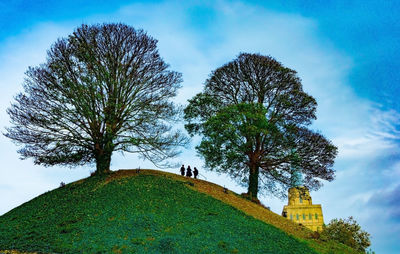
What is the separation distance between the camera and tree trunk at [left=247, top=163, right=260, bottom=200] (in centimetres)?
3058

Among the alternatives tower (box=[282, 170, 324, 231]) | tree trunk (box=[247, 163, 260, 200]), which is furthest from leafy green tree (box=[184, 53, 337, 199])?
tower (box=[282, 170, 324, 231])

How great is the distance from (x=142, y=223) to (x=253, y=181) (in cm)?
1555

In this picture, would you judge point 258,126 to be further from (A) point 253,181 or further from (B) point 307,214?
(B) point 307,214

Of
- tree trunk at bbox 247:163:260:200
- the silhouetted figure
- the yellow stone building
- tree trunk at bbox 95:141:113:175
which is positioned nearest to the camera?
tree trunk at bbox 95:141:113:175

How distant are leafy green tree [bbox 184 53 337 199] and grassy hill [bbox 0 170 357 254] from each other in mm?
4995

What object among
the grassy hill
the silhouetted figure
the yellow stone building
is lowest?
the grassy hill

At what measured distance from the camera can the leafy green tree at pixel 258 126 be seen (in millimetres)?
28641

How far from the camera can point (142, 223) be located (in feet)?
57.8

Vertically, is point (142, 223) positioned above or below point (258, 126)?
below

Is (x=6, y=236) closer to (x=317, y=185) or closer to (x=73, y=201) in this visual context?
(x=73, y=201)

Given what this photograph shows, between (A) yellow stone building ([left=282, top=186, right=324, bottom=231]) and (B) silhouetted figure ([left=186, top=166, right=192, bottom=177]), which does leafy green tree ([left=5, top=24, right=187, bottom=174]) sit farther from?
(A) yellow stone building ([left=282, top=186, right=324, bottom=231])

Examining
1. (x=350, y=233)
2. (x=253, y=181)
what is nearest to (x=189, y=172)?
(x=253, y=181)

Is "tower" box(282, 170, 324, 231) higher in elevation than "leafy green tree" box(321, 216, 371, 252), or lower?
higher

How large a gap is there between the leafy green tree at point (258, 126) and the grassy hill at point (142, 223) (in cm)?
499
